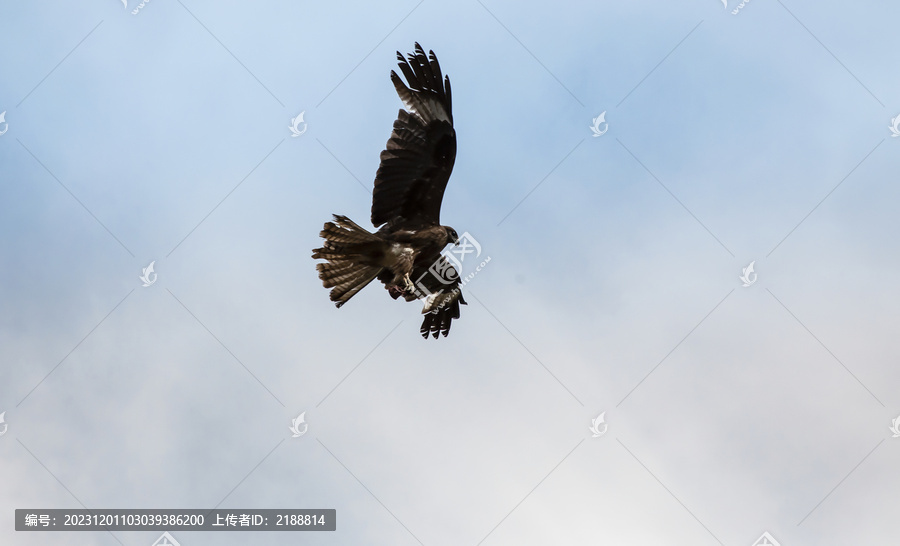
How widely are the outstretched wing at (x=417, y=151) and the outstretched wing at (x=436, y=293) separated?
0.84 meters

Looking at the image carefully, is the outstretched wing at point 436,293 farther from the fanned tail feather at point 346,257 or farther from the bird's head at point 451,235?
the fanned tail feather at point 346,257

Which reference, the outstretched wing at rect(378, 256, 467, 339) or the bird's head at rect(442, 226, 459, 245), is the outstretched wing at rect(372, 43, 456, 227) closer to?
the bird's head at rect(442, 226, 459, 245)

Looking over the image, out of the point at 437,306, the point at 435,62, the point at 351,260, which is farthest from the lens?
the point at 437,306

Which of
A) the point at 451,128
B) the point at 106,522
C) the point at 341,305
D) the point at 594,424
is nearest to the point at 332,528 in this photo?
the point at 106,522

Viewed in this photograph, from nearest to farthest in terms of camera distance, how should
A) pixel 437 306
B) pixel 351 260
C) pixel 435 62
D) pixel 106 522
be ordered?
pixel 351 260 < pixel 435 62 < pixel 437 306 < pixel 106 522

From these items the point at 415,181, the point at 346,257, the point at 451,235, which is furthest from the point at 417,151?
the point at 346,257

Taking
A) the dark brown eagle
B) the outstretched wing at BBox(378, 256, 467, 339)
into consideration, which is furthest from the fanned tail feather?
the outstretched wing at BBox(378, 256, 467, 339)

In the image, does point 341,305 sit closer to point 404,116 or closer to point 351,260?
point 351,260

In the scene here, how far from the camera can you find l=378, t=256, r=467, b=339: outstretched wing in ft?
52.5

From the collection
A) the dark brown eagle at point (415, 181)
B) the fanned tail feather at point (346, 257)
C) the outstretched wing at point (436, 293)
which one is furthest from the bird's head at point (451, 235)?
the fanned tail feather at point (346, 257)

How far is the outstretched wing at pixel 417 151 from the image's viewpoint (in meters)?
15.2

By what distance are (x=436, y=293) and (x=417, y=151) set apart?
2.45m

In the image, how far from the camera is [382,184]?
15.4m

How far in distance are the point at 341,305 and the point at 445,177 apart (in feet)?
9.12
